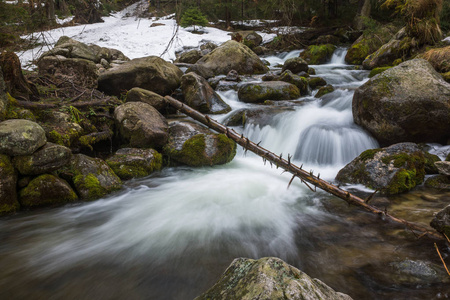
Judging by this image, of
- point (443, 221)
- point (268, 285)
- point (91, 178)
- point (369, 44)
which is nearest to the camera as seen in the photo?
point (268, 285)

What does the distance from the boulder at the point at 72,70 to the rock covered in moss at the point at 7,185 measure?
4.49 meters

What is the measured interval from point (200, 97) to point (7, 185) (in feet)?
19.0

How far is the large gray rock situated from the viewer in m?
1.17

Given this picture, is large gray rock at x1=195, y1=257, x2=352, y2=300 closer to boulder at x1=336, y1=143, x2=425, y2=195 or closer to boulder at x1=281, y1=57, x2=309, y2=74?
boulder at x1=336, y1=143, x2=425, y2=195

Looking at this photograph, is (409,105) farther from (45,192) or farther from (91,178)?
(45,192)

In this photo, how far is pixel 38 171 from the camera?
3641 mm

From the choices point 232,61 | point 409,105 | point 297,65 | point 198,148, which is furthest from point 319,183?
point 232,61

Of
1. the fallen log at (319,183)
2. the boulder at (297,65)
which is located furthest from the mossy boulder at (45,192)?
the boulder at (297,65)

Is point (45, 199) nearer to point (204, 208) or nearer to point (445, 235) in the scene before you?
point (204, 208)

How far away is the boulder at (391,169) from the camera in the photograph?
4.34 metres

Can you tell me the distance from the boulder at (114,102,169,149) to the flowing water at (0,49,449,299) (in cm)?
80

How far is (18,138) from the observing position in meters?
3.46

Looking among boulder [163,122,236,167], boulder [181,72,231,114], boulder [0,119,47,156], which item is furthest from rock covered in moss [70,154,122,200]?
boulder [181,72,231,114]

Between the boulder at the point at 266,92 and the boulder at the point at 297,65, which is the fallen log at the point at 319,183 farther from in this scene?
the boulder at the point at 297,65
